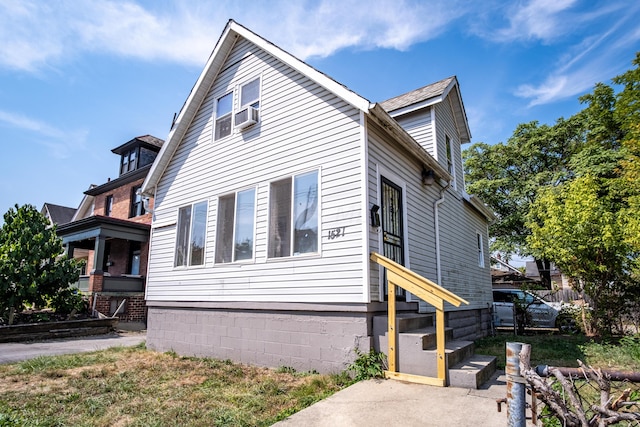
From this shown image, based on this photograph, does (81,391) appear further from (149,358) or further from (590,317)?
(590,317)

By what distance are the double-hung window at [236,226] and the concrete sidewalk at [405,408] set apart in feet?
12.4

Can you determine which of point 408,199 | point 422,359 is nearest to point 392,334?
point 422,359

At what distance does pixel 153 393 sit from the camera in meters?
5.09

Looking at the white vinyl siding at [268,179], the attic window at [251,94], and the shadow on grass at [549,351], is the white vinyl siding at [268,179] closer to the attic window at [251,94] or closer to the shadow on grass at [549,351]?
the attic window at [251,94]

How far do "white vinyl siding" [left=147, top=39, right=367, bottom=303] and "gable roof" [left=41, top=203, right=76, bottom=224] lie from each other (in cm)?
2206

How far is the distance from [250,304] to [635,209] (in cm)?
1085

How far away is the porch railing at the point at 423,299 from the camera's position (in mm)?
4641

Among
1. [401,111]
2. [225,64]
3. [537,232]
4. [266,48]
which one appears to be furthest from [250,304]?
[537,232]

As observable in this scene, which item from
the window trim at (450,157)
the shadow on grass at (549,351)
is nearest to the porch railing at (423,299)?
the shadow on grass at (549,351)

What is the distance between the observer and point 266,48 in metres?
7.79

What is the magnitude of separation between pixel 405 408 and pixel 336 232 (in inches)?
112

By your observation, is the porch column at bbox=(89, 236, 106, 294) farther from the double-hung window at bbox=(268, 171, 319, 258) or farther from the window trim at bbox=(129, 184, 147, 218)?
the double-hung window at bbox=(268, 171, 319, 258)

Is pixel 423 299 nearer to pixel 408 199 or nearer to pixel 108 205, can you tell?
pixel 408 199

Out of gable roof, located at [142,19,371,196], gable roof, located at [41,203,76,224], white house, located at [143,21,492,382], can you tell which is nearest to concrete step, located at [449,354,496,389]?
white house, located at [143,21,492,382]
